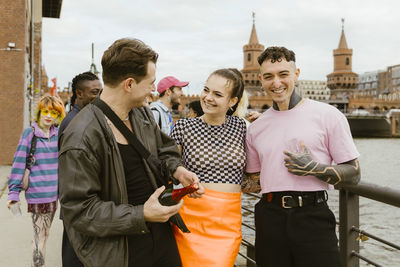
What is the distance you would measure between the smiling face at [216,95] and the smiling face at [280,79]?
0.28m

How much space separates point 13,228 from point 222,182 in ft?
13.8

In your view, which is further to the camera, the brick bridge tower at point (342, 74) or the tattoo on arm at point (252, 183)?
the brick bridge tower at point (342, 74)

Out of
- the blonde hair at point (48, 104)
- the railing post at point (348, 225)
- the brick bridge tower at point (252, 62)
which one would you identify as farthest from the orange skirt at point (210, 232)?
the brick bridge tower at point (252, 62)

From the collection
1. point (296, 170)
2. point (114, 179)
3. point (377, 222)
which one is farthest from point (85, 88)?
point (377, 222)

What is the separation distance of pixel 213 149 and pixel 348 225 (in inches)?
42.8

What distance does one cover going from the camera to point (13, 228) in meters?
5.59

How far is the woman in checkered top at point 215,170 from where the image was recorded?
240 centimetres

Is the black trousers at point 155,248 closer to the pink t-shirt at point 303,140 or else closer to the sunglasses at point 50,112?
the pink t-shirt at point 303,140

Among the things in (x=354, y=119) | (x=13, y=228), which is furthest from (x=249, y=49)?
(x=13, y=228)

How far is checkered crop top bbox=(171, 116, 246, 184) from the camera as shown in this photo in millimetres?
2562

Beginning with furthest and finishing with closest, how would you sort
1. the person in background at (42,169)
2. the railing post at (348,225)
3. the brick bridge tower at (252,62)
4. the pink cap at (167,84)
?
the brick bridge tower at (252,62)
the pink cap at (167,84)
the person in background at (42,169)
the railing post at (348,225)

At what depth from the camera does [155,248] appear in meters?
2.04

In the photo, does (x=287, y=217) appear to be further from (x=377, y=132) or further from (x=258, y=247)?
(x=377, y=132)

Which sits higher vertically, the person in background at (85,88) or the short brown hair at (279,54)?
the short brown hair at (279,54)
